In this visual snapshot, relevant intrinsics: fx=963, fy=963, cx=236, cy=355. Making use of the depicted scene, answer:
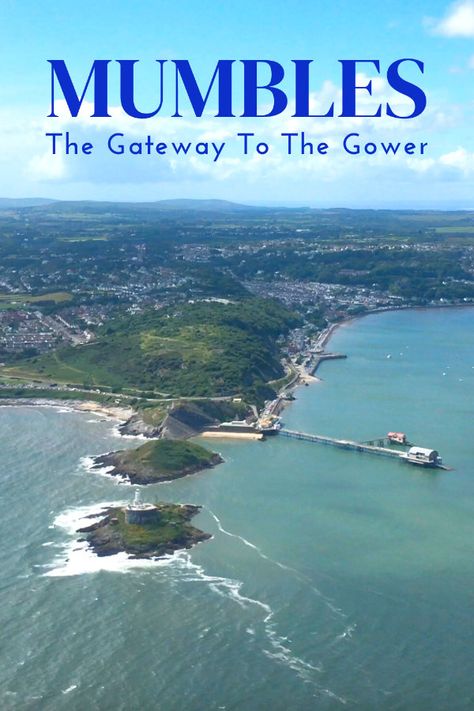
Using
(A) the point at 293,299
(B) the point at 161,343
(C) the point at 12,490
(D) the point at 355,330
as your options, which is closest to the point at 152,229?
(A) the point at 293,299

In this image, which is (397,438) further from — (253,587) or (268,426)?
(253,587)

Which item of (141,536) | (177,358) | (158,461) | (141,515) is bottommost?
(141,536)

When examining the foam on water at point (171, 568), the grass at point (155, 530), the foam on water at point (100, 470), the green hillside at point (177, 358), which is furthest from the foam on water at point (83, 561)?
the green hillside at point (177, 358)

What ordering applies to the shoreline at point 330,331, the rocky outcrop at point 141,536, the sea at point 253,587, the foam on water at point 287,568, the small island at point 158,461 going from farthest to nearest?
1. the shoreline at point 330,331
2. the small island at point 158,461
3. the rocky outcrop at point 141,536
4. the foam on water at point 287,568
5. the sea at point 253,587

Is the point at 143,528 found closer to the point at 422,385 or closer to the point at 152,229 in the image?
the point at 422,385

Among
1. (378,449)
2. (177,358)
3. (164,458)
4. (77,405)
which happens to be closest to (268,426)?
(378,449)

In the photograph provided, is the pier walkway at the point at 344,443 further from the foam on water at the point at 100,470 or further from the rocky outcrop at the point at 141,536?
the rocky outcrop at the point at 141,536

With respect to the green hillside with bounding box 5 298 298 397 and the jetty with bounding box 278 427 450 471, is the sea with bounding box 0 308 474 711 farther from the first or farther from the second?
the green hillside with bounding box 5 298 298 397

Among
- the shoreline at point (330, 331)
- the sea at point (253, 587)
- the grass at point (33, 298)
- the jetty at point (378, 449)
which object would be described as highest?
the grass at point (33, 298)
